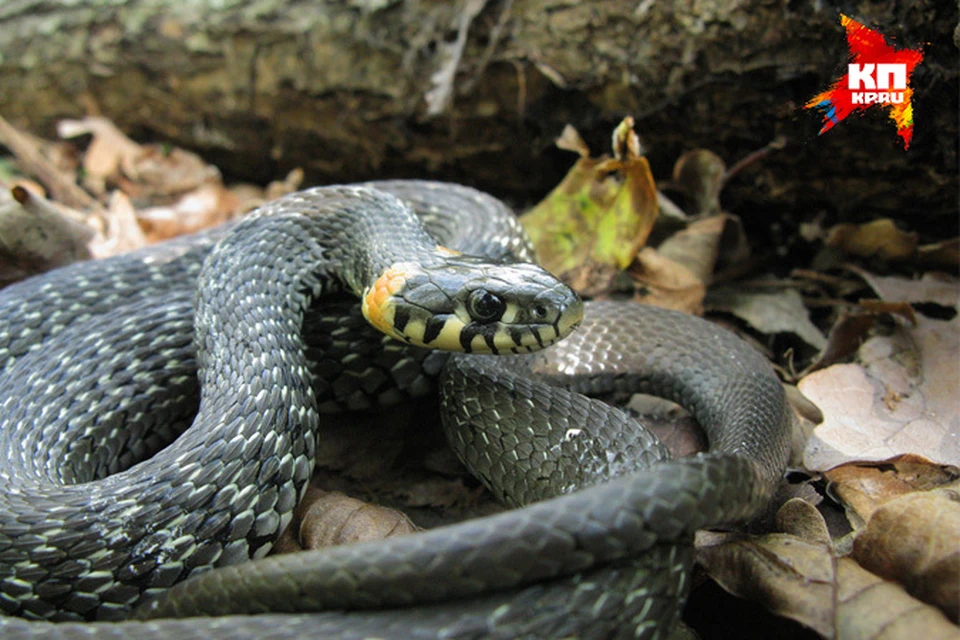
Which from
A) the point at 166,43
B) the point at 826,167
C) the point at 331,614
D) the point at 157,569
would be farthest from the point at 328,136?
the point at 331,614

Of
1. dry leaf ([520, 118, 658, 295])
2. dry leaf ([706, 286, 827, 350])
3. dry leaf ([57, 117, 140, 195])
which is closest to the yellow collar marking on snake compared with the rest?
dry leaf ([520, 118, 658, 295])

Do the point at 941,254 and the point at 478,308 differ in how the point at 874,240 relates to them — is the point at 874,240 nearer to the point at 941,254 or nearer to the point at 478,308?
the point at 941,254

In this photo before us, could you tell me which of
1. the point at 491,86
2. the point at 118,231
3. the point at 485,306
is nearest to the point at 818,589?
the point at 485,306

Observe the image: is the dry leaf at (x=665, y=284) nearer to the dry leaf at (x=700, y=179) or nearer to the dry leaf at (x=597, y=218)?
the dry leaf at (x=597, y=218)

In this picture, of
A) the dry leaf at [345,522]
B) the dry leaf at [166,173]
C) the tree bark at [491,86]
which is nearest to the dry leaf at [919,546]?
the dry leaf at [345,522]

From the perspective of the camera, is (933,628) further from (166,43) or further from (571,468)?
(166,43)

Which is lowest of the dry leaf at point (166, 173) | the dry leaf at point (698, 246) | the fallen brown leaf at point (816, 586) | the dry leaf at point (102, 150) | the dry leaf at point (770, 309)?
the dry leaf at point (770, 309)

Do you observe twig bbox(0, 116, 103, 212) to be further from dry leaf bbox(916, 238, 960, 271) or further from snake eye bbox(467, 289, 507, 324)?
dry leaf bbox(916, 238, 960, 271)
